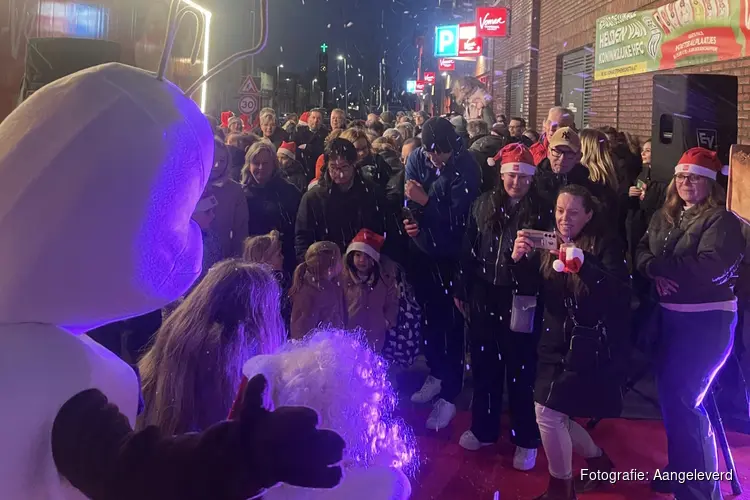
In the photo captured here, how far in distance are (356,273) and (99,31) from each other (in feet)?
30.5

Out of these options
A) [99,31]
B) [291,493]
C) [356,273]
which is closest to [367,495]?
[291,493]

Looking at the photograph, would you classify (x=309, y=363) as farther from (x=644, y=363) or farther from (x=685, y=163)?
(x=644, y=363)

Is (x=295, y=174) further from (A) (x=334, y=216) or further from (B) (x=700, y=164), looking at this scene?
(B) (x=700, y=164)

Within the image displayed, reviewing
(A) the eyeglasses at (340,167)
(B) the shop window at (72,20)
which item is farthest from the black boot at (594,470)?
(B) the shop window at (72,20)

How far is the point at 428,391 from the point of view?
4.47 m

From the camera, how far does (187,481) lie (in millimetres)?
931

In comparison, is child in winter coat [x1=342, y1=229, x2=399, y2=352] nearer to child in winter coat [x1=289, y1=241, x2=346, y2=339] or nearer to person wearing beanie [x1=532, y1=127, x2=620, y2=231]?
child in winter coat [x1=289, y1=241, x2=346, y2=339]

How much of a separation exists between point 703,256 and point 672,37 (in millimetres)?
5964

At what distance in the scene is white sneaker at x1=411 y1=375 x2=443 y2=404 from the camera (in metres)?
4.44

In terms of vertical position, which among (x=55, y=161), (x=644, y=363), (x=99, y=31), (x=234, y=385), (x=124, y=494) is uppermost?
(x=99, y=31)

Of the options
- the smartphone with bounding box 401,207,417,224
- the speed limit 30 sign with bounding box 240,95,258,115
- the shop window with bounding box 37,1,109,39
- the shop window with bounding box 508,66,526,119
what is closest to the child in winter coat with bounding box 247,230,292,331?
the smartphone with bounding box 401,207,417,224

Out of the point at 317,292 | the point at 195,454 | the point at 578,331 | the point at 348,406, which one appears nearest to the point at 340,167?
the point at 317,292

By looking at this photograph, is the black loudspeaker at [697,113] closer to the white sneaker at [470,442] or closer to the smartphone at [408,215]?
A: the smartphone at [408,215]

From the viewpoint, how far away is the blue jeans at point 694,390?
293 cm
